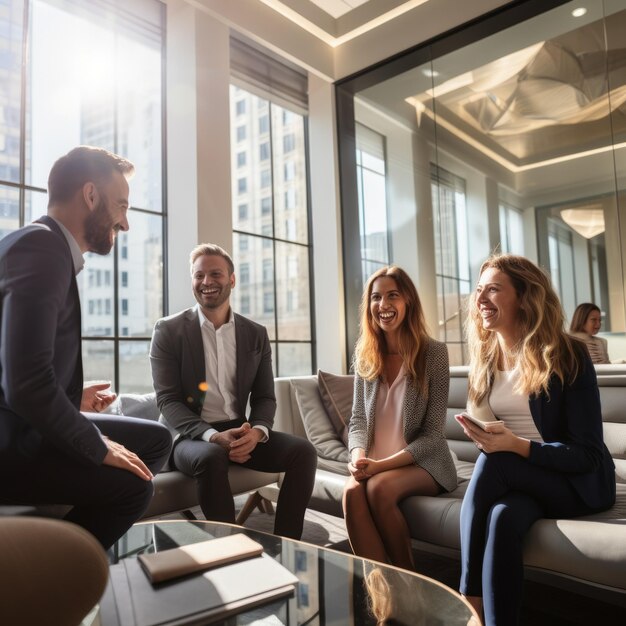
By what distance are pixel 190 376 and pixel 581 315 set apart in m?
2.70

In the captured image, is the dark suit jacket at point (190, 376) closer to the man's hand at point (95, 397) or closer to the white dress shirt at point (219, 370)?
the white dress shirt at point (219, 370)

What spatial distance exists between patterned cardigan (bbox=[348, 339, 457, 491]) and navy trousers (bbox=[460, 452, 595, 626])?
0.38m

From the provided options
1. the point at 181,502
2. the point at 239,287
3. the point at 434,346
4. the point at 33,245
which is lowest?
the point at 181,502

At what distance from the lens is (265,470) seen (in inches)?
96.3

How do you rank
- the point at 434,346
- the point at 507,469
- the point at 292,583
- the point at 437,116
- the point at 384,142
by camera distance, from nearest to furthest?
the point at 292,583 → the point at 507,469 → the point at 434,346 → the point at 437,116 → the point at 384,142

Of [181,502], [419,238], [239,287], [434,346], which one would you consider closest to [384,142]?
[419,238]

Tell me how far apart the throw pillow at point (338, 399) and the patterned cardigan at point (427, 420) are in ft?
1.86

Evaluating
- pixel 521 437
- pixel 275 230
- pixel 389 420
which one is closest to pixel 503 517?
pixel 521 437

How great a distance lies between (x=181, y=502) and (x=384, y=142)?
12.2 ft

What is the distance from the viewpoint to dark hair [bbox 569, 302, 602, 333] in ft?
12.2

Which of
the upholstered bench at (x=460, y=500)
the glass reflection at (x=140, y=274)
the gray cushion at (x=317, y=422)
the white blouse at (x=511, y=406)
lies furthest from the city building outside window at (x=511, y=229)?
the glass reflection at (x=140, y=274)

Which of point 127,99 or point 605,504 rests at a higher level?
point 127,99

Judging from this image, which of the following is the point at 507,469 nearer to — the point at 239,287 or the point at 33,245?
the point at 33,245

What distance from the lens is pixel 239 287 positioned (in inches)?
201
